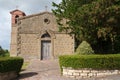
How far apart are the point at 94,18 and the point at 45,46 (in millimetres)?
12947

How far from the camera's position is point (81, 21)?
25078 mm

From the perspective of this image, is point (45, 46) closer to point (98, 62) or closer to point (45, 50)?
point (45, 50)

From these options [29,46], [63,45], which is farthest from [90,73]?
[29,46]

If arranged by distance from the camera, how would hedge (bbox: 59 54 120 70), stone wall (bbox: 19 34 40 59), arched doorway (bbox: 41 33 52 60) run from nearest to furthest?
hedge (bbox: 59 54 120 70), stone wall (bbox: 19 34 40 59), arched doorway (bbox: 41 33 52 60)

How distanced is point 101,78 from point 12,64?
6689 millimetres

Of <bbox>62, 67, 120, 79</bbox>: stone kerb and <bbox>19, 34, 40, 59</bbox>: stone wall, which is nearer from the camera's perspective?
<bbox>62, 67, 120, 79</bbox>: stone kerb

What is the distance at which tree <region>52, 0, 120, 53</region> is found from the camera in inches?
932

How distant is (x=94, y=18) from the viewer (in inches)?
934

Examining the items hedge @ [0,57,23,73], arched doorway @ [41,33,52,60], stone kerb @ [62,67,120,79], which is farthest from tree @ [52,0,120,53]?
arched doorway @ [41,33,52,60]

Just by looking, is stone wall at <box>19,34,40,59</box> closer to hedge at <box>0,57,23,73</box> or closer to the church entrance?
the church entrance

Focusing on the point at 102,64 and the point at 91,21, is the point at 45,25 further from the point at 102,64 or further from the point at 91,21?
the point at 102,64

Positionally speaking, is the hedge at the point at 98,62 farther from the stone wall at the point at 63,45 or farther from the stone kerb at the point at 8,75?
the stone wall at the point at 63,45

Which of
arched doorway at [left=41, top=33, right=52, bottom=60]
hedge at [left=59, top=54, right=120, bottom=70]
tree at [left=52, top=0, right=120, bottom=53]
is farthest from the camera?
arched doorway at [left=41, top=33, right=52, bottom=60]

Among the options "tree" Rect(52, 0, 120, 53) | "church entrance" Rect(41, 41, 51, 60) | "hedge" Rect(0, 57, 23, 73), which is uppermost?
"tree" Rect(52, 0, 120, 53)
